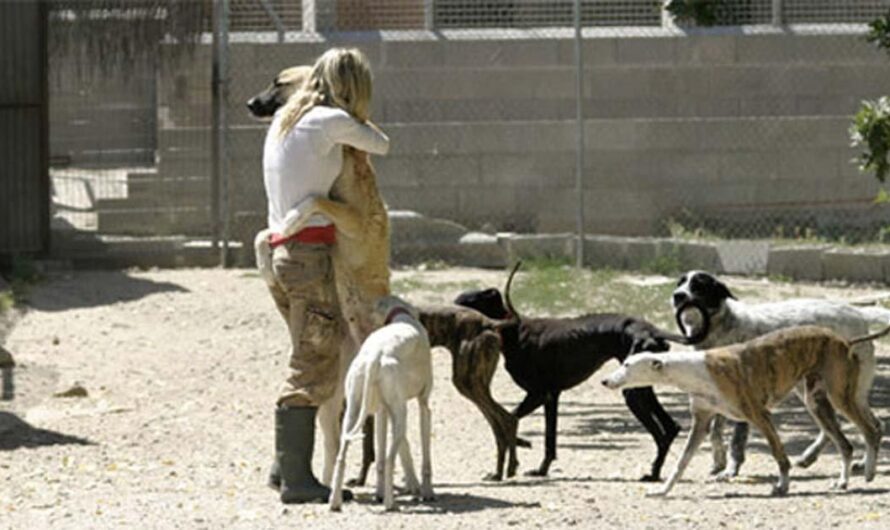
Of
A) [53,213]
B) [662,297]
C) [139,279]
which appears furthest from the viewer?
[53,213]

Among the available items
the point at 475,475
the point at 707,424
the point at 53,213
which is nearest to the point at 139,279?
the point at 53,213

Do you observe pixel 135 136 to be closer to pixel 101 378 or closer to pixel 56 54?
pixel 56 54

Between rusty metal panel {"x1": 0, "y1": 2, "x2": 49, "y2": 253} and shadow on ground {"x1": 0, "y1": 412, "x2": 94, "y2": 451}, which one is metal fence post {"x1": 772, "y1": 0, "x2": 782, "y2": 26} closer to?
rusty metal panel {"x1": 0, "y1": 2, "x2": 49, "y2": 253}

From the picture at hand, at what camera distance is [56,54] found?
20.6 meters

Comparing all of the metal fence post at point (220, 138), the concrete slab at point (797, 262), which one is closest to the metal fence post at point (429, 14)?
the metal fence post at point (220, 138)

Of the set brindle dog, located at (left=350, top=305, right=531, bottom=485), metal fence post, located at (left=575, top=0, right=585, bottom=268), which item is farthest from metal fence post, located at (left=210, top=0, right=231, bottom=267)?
brindle dog, located at (left=350, top=305, right=531, bottom=485)

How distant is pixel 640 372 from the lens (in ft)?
32.8

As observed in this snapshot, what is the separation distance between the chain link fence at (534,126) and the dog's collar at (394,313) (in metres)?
10.9

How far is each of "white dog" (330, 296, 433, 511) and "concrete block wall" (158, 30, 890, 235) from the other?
38.0 ft

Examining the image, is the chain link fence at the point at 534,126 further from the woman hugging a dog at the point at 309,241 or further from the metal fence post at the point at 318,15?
the woman hugging a dog at the point at 309,241

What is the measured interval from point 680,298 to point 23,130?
10.8 metres

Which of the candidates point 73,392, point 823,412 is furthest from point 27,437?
point 823,412

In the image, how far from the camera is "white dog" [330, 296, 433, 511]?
30.8 ft

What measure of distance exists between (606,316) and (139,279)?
929cm
